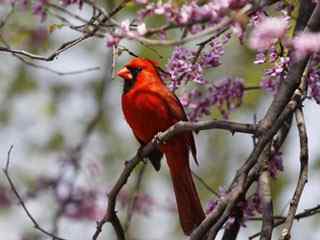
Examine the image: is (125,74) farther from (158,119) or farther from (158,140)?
(158,140)

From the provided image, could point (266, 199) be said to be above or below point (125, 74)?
below

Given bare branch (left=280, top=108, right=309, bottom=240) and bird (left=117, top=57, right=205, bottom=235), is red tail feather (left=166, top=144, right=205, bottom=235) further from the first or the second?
bare branch (left=280, top=108, right=309, bottom=240)

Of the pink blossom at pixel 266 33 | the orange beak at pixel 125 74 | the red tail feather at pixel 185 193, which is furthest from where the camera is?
the orange beak at pixel 125 74

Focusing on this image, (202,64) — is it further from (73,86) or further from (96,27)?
(73,86)

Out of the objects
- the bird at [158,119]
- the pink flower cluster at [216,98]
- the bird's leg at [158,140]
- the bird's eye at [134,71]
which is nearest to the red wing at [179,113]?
the bird at [158,119]

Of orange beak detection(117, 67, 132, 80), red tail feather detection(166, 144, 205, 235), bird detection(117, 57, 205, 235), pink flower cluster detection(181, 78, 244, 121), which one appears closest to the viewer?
pink flower cluster detection(181, 78, 244, 121)

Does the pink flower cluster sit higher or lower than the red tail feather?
higher

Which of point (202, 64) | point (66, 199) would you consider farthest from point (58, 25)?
point (66, 199)

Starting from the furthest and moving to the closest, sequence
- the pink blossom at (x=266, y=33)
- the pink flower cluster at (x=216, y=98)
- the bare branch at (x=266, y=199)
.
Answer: the pink flower cluster at (x=216, y=98) < the bare branch at (x=266, y=199) < the pink blossom at (x=266, y=33)

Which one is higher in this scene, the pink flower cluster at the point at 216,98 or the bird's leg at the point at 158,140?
the pink flower cluster at the point at 216,98

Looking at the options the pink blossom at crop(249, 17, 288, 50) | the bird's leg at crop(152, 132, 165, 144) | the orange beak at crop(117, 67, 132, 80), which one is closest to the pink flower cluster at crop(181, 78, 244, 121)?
the bird's leg at crop(152, 132, 165, 144)

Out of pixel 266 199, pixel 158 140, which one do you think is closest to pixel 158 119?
pixel 158 140

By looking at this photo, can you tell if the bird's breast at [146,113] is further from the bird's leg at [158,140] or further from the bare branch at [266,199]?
the bare branch at [266,199]

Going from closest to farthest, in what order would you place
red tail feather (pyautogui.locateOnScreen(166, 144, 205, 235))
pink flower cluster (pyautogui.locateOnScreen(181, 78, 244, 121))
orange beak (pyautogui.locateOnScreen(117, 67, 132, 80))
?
1. pink flower cluster (pyautogui.locateOnScreen(181, 78, 244, 121))
2. red tail feather (pyautogui.locateOnScreen(166, 144, 205, 235))
3. orange beak (pyautogui.locateOnScreen(117, 67, 132, 80))
